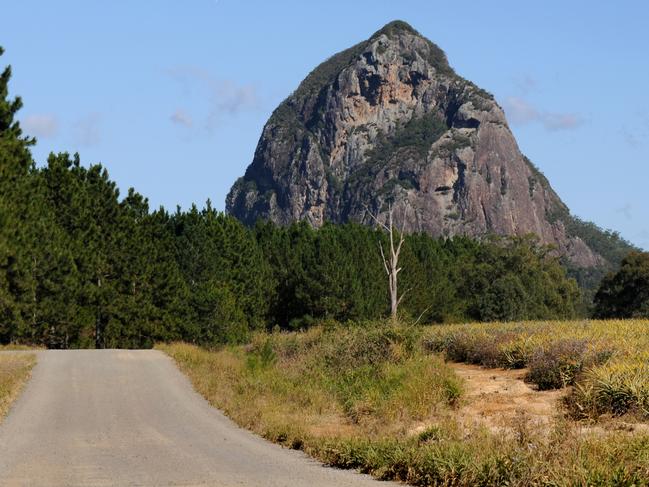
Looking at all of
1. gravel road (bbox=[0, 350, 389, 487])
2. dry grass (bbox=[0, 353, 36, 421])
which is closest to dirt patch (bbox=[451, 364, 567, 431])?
gravel road (bbox=[0, 350, 389, 487])

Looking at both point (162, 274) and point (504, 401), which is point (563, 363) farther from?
point (162, 274)

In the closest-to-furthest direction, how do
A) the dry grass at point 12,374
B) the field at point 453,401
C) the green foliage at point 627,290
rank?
the field at point 453,401 → the dry grass at point 12,374 → the green foliage at point 627,290

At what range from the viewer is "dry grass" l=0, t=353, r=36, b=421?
21.5 m

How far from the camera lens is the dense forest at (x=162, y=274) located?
4825 centimetres

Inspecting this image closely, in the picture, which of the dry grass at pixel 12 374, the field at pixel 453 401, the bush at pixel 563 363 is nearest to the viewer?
the field at pixel 453 401

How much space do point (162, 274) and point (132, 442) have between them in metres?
48.4

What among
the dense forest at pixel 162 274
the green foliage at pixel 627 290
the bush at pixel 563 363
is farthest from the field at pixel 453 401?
the green foliage at pixel 627 290

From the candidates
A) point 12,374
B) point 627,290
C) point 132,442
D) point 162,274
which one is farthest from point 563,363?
point 627,290

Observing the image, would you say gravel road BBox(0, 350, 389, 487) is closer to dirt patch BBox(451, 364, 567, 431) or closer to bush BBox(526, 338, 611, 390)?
dirt patch BBox(451, 364, 567, 431)

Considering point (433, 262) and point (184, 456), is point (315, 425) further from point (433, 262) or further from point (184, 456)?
point (433, 262)

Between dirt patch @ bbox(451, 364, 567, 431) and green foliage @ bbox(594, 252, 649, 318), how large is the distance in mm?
A: 59902

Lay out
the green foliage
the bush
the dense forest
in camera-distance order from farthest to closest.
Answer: the green foliage < the dense forest < the bush

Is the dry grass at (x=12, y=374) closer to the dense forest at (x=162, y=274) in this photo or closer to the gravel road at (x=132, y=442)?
the gravel road at (x=132, y=442)

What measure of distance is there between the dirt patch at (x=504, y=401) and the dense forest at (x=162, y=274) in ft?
77.7
